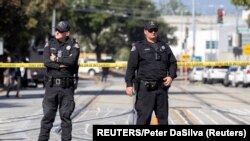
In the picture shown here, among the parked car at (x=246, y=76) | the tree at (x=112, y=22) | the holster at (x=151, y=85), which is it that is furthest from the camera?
the tree at (x=112, y=22)

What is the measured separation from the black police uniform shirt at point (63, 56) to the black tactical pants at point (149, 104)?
49.7 inches

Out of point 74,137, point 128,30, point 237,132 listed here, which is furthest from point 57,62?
point 128,30

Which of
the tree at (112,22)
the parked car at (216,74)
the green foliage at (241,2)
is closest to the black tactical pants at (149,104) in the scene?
the green foliage at (241,2)

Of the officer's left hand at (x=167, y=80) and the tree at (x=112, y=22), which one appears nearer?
the officer's left hand at (x=167, y=80)

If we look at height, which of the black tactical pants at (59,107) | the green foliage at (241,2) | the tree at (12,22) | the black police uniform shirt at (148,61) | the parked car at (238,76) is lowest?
the parked car at (238,76)

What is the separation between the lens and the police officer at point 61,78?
Result: 11.6 metres

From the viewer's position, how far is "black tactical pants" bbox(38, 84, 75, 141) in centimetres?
1162

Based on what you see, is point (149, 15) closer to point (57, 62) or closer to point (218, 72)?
point (218, 72)

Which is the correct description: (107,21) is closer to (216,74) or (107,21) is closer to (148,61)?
(216,74)

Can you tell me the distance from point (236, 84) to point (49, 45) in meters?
39.3

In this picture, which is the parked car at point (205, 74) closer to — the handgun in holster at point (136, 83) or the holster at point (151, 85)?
the handgun in holster at point (136, 83)

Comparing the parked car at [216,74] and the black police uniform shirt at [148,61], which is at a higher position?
the black police uniform shirt at [148,61]

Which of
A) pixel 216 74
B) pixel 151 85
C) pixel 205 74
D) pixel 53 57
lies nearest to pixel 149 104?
pixel 151 85

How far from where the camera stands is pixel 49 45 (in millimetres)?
11766
